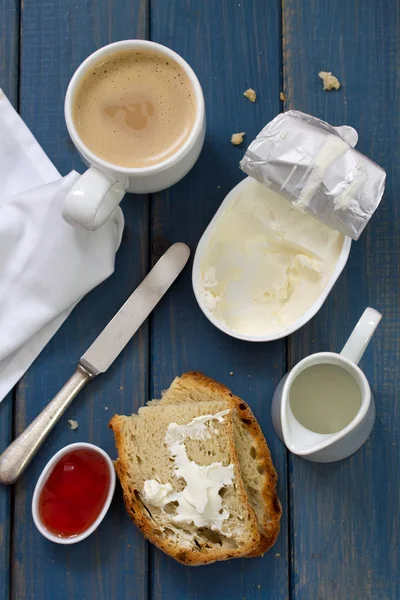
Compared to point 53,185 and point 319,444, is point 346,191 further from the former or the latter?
point 53,185

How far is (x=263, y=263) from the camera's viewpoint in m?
1.21

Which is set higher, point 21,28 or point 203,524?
point 21,28

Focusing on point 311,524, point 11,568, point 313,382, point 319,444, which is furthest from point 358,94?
point 11,568

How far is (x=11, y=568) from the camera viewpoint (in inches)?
48.8

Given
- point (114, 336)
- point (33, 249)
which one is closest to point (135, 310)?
point (114, 336)

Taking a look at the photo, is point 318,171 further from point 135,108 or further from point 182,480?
point 182,480

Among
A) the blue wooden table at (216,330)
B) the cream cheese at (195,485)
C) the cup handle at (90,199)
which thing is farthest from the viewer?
the blue wooden table at (216,330)

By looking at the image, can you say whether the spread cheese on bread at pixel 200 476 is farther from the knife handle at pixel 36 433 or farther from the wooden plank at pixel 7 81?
the wooden plank at pixel 7 81

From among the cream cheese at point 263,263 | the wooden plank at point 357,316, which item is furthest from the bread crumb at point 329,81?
the cream cheese at point 263,263

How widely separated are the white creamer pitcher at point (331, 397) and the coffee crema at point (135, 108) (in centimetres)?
40

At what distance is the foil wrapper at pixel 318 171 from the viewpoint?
1.10 meters

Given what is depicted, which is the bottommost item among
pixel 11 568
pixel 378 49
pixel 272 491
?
pixel 11 568

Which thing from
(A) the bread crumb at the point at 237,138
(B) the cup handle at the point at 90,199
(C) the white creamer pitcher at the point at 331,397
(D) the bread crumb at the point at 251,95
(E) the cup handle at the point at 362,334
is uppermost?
(D) the bread crumb at the point at 251,95

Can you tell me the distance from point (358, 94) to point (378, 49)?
9cm
